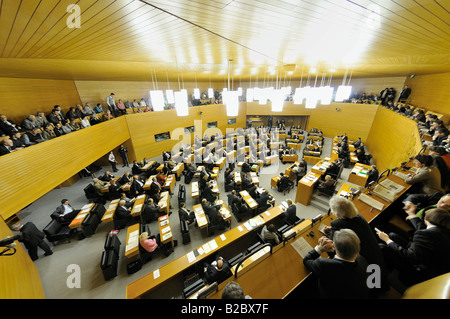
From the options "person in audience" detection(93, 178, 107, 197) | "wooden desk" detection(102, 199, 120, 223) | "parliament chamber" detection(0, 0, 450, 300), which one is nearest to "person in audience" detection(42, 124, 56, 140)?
"parliament chamber" detection(0, 0, 450, 300)

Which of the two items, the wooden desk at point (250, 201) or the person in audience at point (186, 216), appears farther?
the wooden desk at point (250, 201)

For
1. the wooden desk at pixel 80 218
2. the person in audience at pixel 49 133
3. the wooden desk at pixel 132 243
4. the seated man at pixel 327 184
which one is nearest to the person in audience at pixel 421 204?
the seated man at pixel 327 184

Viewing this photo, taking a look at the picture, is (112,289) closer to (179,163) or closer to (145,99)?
(179,163)

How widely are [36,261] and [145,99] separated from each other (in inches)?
434

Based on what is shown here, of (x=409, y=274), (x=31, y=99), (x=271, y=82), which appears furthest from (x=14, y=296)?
(x=271, y=82)

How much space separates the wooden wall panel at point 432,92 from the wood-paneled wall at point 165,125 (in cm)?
1339

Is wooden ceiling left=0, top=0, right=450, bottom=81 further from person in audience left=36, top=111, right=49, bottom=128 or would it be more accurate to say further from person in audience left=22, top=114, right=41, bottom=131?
person in audience left=36, top=111, right=49, bottom=128

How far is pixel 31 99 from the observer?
24.6ft

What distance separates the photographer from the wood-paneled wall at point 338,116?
13.3 m

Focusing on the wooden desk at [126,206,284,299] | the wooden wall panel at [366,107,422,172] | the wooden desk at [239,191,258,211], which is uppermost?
the wooden wall panel at [366,107,422,172]

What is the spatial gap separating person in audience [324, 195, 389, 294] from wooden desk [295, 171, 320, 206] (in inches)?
177

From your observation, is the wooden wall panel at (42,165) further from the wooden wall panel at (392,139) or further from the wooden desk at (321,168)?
the wooden wall panel at (392,139)

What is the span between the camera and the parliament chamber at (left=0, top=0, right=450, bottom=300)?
245 centimetres

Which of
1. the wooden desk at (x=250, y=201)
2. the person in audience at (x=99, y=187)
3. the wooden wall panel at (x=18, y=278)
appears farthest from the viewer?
the person in audience at (x=99, y=187)
